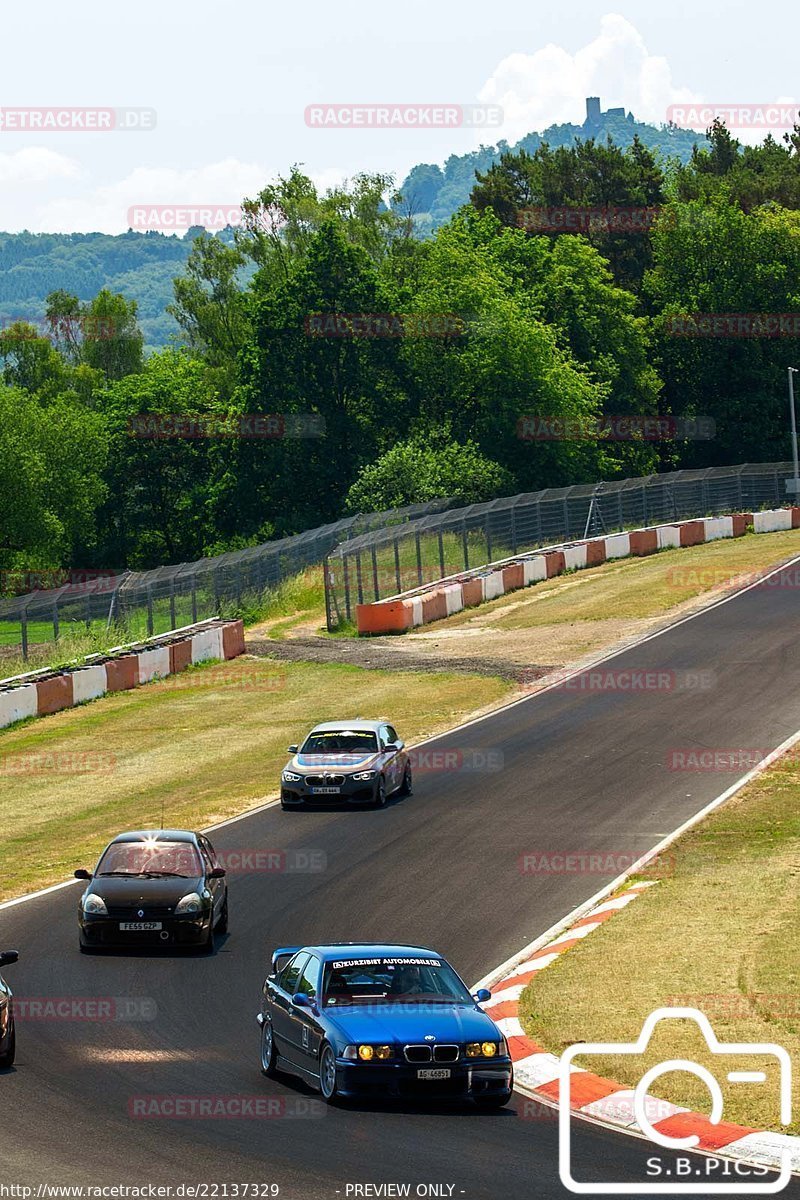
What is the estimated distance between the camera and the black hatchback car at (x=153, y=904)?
20.3 m

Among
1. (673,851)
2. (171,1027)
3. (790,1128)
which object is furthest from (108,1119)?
(673,851)

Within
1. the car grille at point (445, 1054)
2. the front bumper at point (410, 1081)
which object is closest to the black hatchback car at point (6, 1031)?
the front bumper at point (410, 1081)

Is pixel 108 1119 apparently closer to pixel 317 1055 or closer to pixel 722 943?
pixel 317 1055

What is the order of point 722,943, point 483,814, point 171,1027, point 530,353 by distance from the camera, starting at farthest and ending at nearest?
point 530,353
point 483,814
point 722,943
point 171,1027

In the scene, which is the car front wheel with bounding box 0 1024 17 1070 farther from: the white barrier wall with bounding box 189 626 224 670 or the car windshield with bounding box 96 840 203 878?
the white barrier wall with bounding box 189 626 224 670

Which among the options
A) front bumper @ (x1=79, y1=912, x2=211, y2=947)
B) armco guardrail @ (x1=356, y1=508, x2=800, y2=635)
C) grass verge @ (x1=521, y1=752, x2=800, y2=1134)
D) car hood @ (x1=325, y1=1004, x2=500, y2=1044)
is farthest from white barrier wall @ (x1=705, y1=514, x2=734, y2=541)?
car hood @ (x1=325, y1=1004, x2=500, y2=1044)

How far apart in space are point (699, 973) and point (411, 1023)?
5.10 meters

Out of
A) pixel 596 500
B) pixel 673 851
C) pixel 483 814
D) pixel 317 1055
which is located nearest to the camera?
pixel 317 1055

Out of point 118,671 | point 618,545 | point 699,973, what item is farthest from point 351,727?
point 618,545

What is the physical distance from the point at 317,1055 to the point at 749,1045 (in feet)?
11.9

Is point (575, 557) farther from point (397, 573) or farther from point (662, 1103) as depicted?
point (662, 1103)

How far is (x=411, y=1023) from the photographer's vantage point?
553 inches

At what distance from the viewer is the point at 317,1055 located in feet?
46.0

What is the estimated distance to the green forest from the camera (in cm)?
8456
